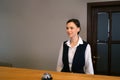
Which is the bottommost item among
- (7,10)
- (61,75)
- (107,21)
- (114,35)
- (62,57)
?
(61,75)

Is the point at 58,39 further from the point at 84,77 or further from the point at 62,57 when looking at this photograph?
the point at 84,77

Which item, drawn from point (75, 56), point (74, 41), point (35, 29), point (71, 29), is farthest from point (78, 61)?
point (35, 29)

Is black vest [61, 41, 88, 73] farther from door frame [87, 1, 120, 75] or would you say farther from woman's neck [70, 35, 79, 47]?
door frame [87, 1, 120, 75]

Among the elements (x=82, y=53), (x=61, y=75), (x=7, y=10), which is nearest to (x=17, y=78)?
(x=61, y=75)

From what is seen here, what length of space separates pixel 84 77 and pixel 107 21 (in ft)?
5.58

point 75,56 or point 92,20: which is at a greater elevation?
point 92,20

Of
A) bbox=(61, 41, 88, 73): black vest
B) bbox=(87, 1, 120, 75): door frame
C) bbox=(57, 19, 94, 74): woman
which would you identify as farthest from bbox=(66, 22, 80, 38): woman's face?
bbox=(87, 1, 120, 75): door frame

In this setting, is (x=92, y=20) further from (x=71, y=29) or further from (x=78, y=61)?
(x=78, y=61)

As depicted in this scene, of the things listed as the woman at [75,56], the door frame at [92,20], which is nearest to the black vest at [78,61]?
the woman at [75,56]

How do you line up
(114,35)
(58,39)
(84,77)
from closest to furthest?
(84,77) < (114,35) < (58,39)

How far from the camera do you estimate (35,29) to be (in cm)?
331

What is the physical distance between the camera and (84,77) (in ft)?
4.93

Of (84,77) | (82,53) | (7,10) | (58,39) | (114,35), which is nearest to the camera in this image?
(84,77)

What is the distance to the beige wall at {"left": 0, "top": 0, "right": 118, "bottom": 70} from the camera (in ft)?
10.1
